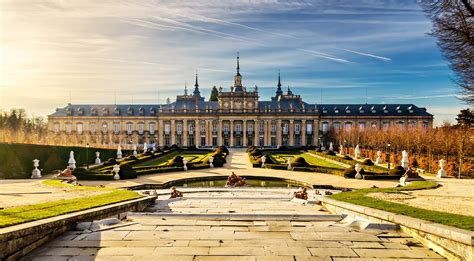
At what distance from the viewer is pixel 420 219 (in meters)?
6.89

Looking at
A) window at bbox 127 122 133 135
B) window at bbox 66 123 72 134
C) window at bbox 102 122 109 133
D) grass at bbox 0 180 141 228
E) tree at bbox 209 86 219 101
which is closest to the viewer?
grass at bbox 0 180 141 228

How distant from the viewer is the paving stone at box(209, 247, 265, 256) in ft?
18.2

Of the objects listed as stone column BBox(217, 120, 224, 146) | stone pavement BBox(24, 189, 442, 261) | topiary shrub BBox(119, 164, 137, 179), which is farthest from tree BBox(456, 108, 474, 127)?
stone column BBox(217, 120, 224, 146)

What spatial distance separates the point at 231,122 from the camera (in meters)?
73.1

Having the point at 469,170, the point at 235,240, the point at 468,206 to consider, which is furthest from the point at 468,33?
the point at 469,170

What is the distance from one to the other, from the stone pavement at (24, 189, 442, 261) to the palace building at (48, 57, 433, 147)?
65.6 meters

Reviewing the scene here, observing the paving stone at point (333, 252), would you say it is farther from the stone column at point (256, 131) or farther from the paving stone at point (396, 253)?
the stone column at point (256, 131)

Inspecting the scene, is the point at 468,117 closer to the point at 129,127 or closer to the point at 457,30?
the point at 457,30

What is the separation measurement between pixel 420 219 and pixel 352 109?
70322 millimetres

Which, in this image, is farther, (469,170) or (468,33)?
(469,170)

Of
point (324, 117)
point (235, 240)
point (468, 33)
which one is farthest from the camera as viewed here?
point (324, 117)

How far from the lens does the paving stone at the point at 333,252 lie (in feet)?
18.3

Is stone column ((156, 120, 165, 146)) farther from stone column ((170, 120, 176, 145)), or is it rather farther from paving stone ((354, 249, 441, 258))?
paving stone ((354, 249, 441, 258))

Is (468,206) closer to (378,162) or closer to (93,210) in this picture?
(93,210)
